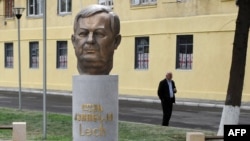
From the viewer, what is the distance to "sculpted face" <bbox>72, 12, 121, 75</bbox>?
9438 millimetres

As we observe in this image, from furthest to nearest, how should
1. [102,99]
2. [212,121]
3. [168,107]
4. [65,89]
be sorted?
[65,89]
[212,121]
[168,107]
[102,99]

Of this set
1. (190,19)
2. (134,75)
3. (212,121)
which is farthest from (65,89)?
(212,121)

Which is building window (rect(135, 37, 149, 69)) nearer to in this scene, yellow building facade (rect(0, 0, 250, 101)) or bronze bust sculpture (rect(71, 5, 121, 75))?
yellow building facade (rect(0, 0, 250, 101))

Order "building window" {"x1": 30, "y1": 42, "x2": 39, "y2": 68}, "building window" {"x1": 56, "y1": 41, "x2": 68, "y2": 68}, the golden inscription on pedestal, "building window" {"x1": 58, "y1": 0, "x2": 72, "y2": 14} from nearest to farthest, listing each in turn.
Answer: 1. the golden inscription on pedestal
2. "building window" {"x1": 58, "y1": 0, "x2": 72, "y2": 14}
3. "building window" {"x1": 56, "y1": 41, "x2": 68, "y2": 68}
4. "building window" {"x1": 30, "y1": 42, "x2": 39, "y2": 68}

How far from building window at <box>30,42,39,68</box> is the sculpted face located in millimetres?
27544

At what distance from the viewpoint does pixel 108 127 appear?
30.5 ft

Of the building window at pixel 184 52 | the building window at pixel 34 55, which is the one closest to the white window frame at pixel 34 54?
the building window at pixel 34 55

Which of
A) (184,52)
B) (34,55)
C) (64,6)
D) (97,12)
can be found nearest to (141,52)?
(184,52)

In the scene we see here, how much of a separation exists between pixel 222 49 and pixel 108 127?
676 inches

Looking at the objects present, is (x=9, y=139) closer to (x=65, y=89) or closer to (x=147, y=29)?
(x=147, y=29)

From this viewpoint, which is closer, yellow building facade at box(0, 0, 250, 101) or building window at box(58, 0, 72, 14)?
yellow building facade at box(0, 0, 250, 101)

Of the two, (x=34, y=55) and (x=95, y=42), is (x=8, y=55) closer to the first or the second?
(x=34, y=55)

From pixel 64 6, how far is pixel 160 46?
874 cm

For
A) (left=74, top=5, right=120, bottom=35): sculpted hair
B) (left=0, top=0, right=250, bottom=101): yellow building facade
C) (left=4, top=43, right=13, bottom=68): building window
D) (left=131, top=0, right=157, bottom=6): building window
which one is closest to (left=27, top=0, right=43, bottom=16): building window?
(left=0, top=0, right=250, bottom=101): yellow building facade
